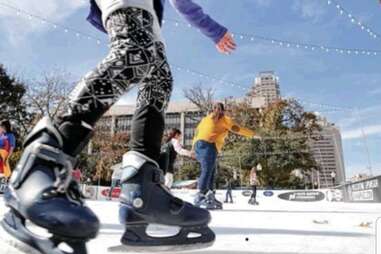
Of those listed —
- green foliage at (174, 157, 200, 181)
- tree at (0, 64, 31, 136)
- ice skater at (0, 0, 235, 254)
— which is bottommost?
ice skater at (0, 0, 235, 254)

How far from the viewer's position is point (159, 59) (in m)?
1.06

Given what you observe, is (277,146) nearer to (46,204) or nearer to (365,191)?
(365,191)

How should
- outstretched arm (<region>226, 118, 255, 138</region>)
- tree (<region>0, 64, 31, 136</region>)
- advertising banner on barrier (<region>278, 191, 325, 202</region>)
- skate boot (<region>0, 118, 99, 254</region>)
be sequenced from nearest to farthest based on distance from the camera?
1. skate boot (<region>0, 118, 99, 254</region>)
2. outstretched arm (<region>226, 118, 255, 138</region>)
3. advertising banner on barrier (<region>278, 191, 325, 202</region>)
4. tree (<region>0, 64, 31, 136</region>)

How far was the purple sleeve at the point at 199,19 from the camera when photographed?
1.34 metres

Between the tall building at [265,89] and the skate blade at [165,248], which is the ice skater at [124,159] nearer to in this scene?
the skate blade at [165,248]

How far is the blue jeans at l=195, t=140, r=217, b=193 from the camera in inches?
168

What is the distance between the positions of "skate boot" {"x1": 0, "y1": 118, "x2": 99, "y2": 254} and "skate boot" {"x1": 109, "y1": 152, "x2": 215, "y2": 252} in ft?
0.57

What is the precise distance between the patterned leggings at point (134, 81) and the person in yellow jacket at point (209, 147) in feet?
10.5

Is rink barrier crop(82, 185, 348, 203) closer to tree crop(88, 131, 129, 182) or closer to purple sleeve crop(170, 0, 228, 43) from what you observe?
tree crop(88, 131, 129, 182)

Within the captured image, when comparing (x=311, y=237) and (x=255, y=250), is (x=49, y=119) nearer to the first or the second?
(x=255, y=250)

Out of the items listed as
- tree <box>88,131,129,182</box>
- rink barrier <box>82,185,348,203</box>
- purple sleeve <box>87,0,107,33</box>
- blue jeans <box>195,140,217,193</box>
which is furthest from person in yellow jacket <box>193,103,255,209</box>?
tree <box>88,131,129,182</box>

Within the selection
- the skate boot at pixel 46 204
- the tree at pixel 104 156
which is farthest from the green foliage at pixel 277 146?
the skate boot at pixel 46 204

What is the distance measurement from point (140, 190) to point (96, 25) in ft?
1.84

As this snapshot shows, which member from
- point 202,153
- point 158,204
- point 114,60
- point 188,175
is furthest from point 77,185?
point 188,175
